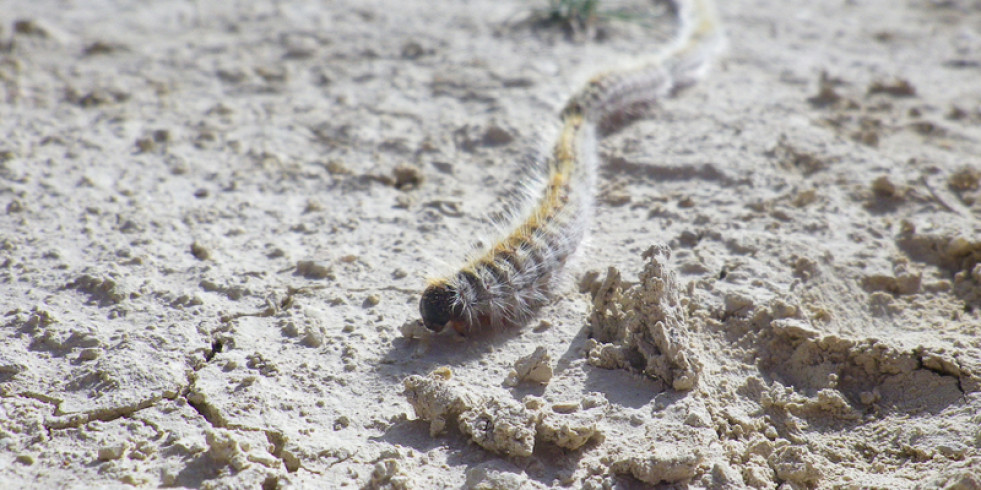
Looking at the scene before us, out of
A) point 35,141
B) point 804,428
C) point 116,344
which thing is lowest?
point 804,428

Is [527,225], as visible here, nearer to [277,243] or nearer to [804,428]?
[277,243]

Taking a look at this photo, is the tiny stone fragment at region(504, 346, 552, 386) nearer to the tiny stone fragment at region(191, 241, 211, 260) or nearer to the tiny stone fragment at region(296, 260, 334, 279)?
the tiny stone fragment at region(296, 260, 334, 279)

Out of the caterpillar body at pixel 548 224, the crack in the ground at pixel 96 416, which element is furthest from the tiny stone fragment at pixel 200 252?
the caterpillar body at pixel 548 224

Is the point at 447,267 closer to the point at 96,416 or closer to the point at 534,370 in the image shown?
the point at 534,370

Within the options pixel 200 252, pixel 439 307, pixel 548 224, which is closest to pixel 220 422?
pixel 439 307

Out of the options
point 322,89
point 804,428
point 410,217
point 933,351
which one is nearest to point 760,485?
point 804,428
